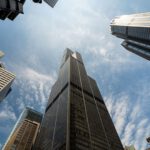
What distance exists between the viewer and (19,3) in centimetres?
4041

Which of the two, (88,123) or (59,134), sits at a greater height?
(88,123)

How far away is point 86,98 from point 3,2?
87449mm

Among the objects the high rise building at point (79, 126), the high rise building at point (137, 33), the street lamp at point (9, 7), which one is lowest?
the street lamp at point (9, 7)

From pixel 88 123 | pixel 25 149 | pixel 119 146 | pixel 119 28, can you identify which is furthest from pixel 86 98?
pixel 119 28

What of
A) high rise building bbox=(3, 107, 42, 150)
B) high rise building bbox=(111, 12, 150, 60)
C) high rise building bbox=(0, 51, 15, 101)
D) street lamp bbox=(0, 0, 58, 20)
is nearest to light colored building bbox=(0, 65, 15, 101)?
high rise building bbox=(0, 51, 15, 101)

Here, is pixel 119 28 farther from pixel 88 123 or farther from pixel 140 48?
pixel 88 123

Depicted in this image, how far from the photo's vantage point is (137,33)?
160375 mm

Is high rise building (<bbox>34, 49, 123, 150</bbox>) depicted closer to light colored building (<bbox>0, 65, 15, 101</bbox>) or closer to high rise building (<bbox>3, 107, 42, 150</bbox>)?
light colored building (<bbox>0, 65, 15, 101</bbox>)

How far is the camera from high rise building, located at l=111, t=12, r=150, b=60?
14927cm

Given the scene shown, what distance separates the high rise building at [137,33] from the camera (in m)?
149

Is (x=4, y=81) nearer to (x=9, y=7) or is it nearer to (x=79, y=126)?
(x=79, y=126)

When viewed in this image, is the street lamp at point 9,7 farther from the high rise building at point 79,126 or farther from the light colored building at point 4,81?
the light colored building at point 4,81

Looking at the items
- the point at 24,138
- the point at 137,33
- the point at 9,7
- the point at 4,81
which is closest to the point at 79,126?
the point at 9,7

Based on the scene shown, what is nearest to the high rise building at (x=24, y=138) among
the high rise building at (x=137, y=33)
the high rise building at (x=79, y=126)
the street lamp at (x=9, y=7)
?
the high rise building at (x=79, y=126)
